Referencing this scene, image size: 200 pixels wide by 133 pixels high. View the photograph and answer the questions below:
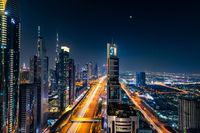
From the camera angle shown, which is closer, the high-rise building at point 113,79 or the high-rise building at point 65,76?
the high-rise building at point 113,79

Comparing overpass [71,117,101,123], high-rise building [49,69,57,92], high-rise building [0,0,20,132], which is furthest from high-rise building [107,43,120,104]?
high-rise building [49,69,57,92]

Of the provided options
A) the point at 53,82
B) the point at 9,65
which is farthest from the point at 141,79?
the point at 9,65

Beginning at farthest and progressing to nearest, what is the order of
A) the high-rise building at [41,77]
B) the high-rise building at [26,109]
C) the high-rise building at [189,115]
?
the high-rise building at [41,77]
the high-rise building at [26,109]
the high-rise building at [189,115]


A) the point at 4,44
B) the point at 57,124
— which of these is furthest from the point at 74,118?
the point at 4,44

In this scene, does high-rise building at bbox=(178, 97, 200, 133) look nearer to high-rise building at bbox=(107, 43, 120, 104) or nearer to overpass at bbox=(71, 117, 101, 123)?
high-rise building at bbox=(107, 43, 120, 104)

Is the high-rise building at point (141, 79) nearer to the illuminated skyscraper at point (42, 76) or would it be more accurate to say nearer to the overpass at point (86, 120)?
the illuminated skyscraper at point (42, 76)

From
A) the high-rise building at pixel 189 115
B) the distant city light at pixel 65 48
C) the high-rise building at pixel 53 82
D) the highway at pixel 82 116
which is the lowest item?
the highway at pixel 82 116

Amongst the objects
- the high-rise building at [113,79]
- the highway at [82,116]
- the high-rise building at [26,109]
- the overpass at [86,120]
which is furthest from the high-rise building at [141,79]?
the high-rise building at [26,109]
